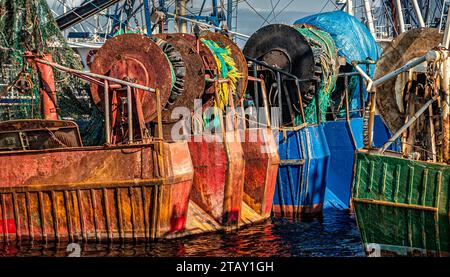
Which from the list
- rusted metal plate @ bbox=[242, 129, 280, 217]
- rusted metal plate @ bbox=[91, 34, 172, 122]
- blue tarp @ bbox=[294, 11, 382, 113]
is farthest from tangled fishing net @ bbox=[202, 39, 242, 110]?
blue tarp @ bbox=[294, 11, 382, 113]

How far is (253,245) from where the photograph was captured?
1568 centimetres

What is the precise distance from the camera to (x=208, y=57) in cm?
1873

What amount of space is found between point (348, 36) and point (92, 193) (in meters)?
13.1

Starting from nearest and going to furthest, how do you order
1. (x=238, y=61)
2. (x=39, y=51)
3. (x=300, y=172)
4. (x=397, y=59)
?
(x=397, y=59)
(x=39, y=51)
(x=300, y=172)
(x=238, y=61)

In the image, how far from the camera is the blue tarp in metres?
24.8

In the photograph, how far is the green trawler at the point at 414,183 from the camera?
38.1 ft

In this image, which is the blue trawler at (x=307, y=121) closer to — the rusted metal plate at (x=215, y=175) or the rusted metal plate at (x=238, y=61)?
the rusted metal plate at (x=238, y=61)

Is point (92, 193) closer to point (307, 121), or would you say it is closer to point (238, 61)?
point (238, 61)

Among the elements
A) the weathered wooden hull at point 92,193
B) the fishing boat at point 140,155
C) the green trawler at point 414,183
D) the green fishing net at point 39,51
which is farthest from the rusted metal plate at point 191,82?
the green trawler at point 414,183

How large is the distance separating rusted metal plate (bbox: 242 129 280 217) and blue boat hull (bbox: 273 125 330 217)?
103 cm

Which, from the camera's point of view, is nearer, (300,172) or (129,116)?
(129,116)

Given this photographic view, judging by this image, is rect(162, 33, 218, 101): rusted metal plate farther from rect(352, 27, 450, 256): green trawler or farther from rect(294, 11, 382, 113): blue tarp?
rect(294, 11, 382, 113): blue tarp

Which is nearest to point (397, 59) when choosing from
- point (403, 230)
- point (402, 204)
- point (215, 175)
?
point (402, 204)

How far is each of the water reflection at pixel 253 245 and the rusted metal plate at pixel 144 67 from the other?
127 inches
